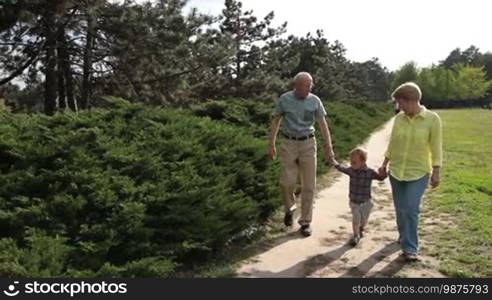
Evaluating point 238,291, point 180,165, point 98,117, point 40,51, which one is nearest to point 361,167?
point 180,165

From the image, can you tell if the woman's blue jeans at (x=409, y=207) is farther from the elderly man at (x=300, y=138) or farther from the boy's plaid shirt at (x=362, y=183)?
the elderly man at (x=300, y=138)

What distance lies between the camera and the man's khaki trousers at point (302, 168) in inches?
258

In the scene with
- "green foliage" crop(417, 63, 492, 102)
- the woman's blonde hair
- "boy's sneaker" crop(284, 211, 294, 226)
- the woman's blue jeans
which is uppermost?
"green foliage" crop(417, 63, 492, 102)

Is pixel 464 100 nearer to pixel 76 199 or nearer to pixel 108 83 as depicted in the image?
pixel 108 83

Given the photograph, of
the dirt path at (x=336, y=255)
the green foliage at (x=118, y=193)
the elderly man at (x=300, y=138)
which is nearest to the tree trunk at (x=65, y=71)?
the green foliage at (x=118, y=193)

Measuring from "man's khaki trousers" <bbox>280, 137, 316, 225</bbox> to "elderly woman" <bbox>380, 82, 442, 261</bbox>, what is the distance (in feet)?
4.14

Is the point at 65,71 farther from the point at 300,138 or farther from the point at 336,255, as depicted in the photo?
the point at 336,255

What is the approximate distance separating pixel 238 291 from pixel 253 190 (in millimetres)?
2529

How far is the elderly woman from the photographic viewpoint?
540 cm

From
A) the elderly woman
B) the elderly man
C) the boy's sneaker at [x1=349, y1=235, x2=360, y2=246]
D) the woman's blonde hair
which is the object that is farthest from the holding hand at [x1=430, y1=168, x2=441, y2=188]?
the elderly man

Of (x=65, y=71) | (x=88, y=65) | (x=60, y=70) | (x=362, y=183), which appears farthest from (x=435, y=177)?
(x=65, y=71)

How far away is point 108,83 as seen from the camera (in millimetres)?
16891

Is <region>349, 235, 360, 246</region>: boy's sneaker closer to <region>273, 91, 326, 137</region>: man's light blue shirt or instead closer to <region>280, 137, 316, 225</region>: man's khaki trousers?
<region>280, 137, 316, 225</region>: man's khaki trousers

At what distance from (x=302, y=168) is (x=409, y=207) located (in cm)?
155
